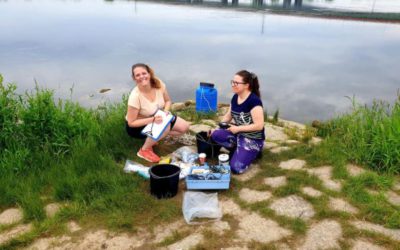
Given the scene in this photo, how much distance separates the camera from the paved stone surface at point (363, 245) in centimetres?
255

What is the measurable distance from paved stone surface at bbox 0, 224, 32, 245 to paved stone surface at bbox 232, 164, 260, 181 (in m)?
2.05

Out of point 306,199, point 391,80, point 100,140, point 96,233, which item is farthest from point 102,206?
point 391,80

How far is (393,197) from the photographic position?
3.18 meters

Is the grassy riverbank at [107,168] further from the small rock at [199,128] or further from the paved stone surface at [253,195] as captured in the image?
the small rock at [199,128]

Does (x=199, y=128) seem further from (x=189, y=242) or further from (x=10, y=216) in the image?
(x=10, y=216)

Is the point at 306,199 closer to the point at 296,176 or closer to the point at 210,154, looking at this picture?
the point at 296,176

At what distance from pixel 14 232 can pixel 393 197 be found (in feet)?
11.3

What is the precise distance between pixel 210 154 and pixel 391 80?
8.79m

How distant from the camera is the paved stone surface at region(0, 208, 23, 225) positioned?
295 centimetres

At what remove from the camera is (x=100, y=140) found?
4125 millimetres

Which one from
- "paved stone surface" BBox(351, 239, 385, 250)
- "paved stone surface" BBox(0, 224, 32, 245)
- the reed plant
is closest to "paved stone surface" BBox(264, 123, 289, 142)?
the reed plant

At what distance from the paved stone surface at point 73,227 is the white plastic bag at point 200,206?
920 mm

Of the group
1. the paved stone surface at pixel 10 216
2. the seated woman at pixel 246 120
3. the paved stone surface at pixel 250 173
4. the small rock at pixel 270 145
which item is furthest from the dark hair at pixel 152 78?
the paved stone surface at pixel 10 216

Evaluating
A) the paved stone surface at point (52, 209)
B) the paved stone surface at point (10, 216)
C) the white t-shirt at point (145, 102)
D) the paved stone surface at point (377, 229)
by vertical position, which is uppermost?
the white t-shirt at point (145, 102)
